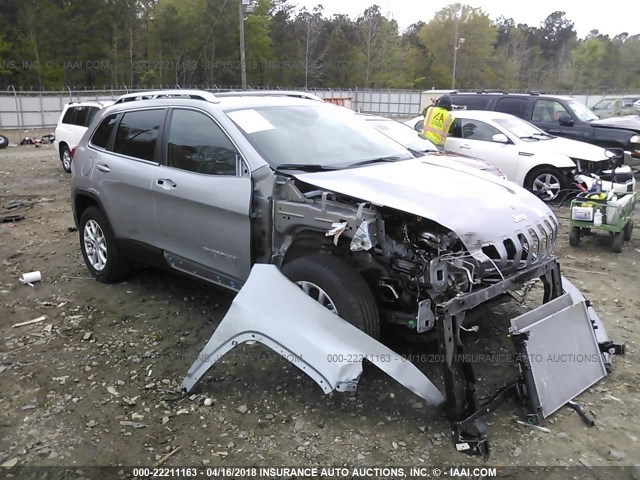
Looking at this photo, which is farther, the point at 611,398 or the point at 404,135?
the point at 404,135

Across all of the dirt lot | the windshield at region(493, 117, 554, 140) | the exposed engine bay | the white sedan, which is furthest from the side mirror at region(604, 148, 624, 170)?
the exposed engine bay

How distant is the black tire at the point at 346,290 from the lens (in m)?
3.38

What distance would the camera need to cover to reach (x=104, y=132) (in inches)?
210

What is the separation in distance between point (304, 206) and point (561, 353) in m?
1.88

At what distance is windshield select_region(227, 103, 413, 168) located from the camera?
405 centimetres

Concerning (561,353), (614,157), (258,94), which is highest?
(258,94)

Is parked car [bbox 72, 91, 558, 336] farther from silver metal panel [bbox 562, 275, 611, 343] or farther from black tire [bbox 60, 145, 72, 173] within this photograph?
black tire [bbox 60, 145, 72, 173]

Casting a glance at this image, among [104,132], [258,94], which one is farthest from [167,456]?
[104,132]

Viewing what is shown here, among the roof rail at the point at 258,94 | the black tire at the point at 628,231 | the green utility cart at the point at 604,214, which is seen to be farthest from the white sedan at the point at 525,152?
the roof rail at the point at 258,94

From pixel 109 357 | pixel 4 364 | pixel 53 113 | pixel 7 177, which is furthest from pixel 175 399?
pixel 53 113

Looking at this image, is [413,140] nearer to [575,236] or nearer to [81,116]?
[575,236]

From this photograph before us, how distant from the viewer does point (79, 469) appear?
9.60ft

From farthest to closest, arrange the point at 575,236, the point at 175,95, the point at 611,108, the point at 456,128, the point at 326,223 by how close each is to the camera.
A: the point at 611,108
the point at 456,128
the point at 575,236
the point at 175,95
the point at 326,223

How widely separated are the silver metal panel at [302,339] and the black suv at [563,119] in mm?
10439
